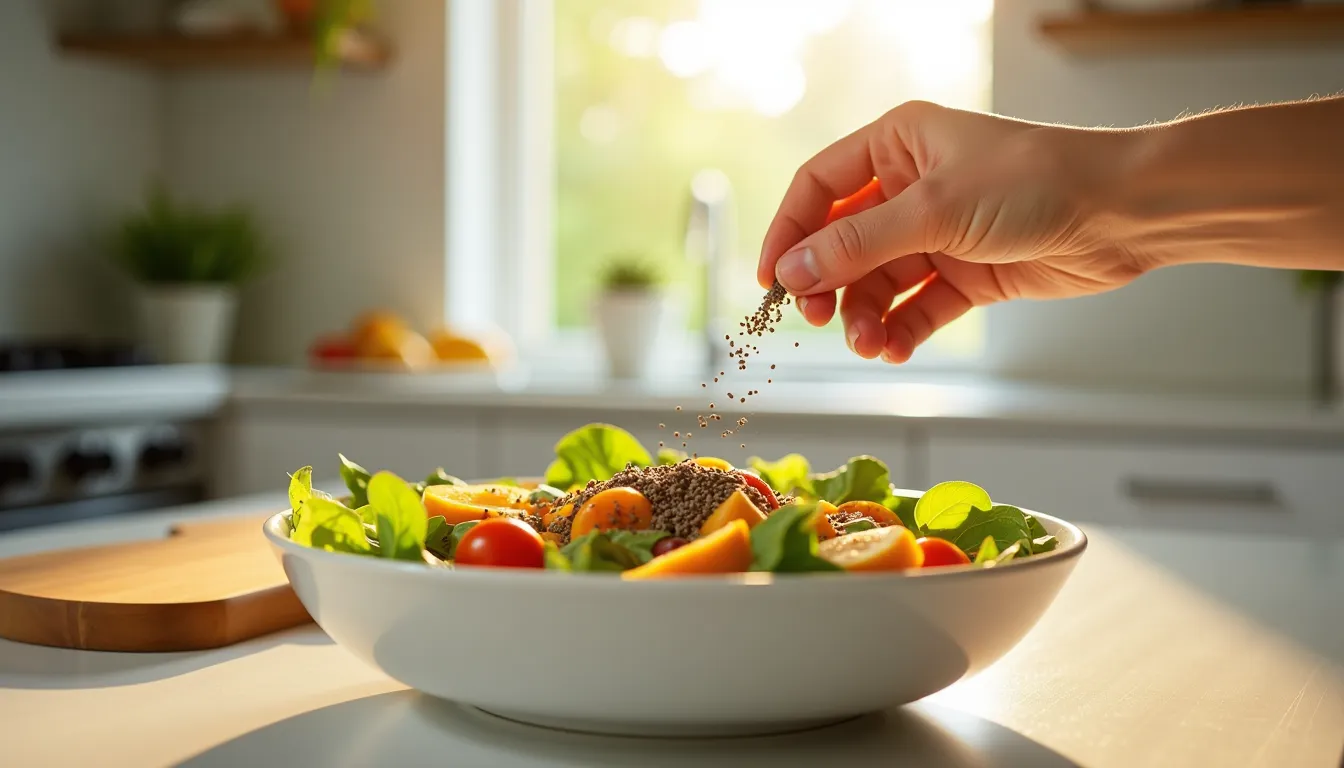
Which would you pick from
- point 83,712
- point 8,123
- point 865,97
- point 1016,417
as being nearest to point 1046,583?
point 83,712

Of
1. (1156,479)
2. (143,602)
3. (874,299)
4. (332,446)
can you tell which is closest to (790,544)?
(143,602)

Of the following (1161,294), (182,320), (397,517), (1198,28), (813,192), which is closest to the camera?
(397,517)

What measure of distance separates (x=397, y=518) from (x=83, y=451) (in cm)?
190

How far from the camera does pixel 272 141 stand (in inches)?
131

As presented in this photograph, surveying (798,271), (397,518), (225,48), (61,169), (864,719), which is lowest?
(864,719)

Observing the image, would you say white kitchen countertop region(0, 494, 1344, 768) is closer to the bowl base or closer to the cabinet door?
the bowl base

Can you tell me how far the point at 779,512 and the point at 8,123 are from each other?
2.89 metres

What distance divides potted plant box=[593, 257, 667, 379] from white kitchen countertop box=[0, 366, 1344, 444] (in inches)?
3.9

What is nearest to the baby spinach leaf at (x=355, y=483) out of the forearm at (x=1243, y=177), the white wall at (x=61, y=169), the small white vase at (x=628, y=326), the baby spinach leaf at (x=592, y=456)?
the baby spinach leaf at (x=592, y=456)

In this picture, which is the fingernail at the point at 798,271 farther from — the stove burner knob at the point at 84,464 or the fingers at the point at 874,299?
the stove burner knob at the point at 84,464

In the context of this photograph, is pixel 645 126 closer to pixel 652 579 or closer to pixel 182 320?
pixel 182 320

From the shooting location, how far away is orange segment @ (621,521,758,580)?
1.88ft

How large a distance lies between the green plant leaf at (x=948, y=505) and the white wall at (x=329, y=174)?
8.08 ft

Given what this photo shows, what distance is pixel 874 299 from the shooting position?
1133mm
